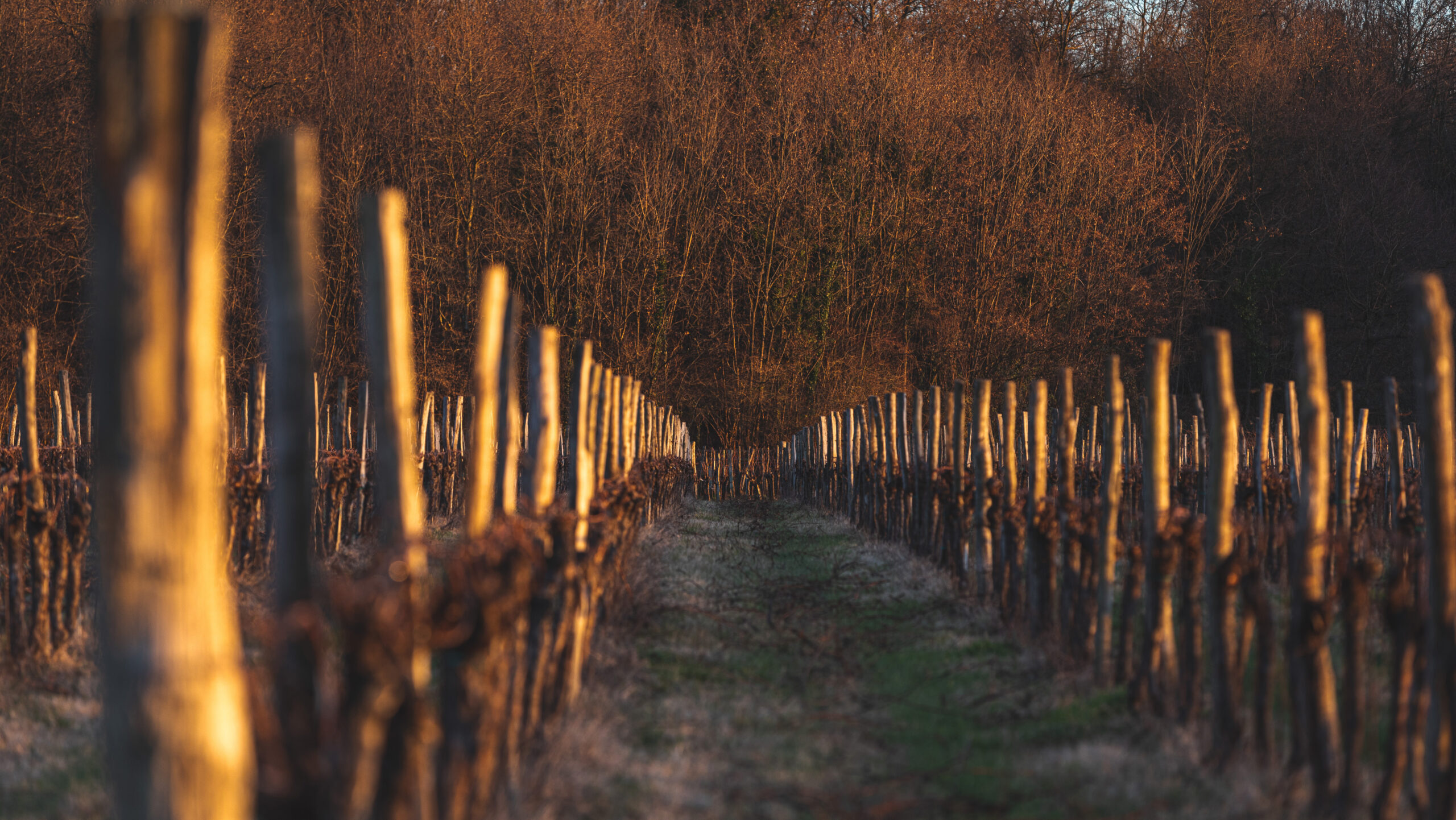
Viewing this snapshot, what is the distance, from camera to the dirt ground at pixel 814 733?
443cm

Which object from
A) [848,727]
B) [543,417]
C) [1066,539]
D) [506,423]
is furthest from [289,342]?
[1066,539]

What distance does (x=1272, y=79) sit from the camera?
1271 inches

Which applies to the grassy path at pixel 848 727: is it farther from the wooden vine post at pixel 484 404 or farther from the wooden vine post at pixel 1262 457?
the wooden vine post at pixel 1262 457

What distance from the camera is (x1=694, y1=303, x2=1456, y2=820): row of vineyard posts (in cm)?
420

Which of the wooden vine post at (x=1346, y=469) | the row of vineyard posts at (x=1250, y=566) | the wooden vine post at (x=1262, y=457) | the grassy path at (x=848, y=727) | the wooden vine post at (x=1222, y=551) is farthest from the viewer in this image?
the wooden vine post at (x=1262, y=457)

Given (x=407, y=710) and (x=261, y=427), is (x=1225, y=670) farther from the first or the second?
(x=261, y=427)

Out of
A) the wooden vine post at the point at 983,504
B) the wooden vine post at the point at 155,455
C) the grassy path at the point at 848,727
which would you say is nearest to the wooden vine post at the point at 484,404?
the grassy path at the point at 848,727

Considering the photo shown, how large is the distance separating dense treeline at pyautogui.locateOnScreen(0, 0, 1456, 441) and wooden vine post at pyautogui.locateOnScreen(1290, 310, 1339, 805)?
2049cm

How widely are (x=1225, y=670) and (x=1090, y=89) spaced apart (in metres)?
32.2

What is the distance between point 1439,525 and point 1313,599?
0.54m

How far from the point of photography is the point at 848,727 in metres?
5.74

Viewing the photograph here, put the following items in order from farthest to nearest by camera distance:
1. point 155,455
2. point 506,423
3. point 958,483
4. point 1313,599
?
point 958,483, point 506,423, point 1313,599, point 155,455

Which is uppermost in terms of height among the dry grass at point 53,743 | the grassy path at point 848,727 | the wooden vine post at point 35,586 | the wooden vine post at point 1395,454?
the wooden vine post at point 1395,454

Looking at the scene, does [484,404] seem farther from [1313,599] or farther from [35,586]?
[1313,599]
